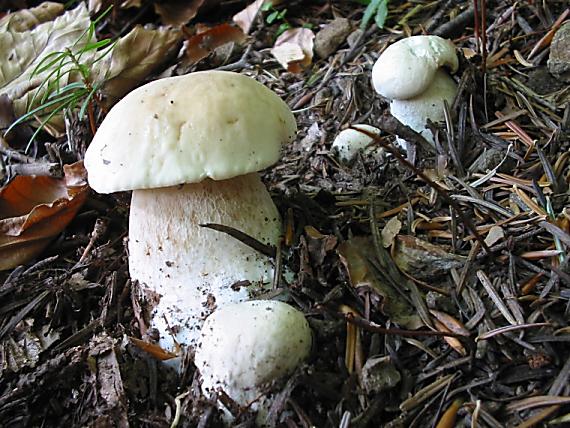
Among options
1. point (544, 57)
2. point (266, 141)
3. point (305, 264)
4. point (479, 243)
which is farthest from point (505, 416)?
point (544, 57)

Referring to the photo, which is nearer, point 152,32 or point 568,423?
point 568,423

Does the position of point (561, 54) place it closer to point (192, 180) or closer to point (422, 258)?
point (422, 258)

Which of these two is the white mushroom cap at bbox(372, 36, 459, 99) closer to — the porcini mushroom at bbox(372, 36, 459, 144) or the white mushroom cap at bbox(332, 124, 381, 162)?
the porcini mushroom at bbox(372, 36, 459, 144)

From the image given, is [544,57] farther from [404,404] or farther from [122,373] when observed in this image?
[122,373]

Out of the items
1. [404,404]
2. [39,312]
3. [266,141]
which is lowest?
[39,312]

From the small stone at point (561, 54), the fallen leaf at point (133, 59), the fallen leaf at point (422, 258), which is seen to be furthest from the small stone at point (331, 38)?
the fallen leaf at point (422, 258)

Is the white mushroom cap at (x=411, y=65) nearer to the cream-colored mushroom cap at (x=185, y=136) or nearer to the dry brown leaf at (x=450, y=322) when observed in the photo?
the cream-colored mushroom cap at (x=185, y=136)
